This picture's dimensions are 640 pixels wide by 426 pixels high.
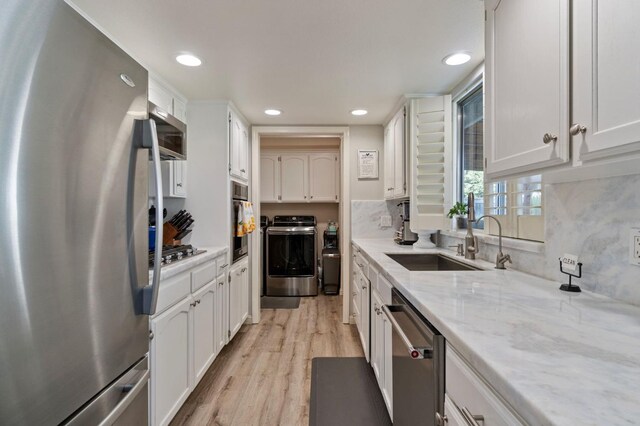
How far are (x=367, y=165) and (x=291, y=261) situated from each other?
189cm

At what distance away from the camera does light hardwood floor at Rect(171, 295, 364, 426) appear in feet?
6.06

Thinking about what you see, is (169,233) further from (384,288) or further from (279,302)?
(279,302)

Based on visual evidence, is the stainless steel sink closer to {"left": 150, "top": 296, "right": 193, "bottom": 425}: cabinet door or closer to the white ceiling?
the white ceiling

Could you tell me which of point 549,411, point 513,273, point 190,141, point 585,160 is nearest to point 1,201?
point 549,411

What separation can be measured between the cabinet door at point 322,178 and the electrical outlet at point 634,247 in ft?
12.9

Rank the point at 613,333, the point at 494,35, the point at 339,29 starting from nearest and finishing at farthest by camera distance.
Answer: the point at 613,333
the point at 494,35
the point at 339,29

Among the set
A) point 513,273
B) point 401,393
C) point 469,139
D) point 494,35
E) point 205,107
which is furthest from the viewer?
point 205,107

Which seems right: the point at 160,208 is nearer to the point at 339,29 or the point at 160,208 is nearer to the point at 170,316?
the point at 170,316

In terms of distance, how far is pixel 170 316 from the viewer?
1.61 meters

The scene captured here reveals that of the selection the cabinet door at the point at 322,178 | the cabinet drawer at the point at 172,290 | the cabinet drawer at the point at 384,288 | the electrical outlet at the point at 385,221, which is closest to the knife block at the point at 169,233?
the cabinet drawer at the point at 172,290

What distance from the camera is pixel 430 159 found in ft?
8.13

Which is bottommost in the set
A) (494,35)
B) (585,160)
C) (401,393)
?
(401,393)

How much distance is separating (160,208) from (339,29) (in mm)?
1256

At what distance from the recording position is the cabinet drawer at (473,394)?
597mm
